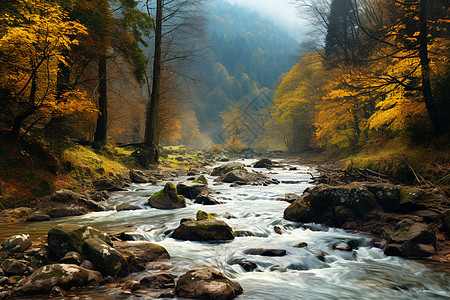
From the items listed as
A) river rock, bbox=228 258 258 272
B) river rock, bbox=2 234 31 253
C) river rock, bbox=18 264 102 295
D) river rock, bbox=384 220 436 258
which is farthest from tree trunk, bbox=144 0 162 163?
river rock, bbox=384 220 436 258

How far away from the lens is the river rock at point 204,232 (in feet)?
20.2

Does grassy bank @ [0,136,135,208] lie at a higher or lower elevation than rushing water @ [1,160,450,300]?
higher

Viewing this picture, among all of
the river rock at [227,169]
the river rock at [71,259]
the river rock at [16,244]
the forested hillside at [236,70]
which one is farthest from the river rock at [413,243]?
the forested hillside at [236,70]

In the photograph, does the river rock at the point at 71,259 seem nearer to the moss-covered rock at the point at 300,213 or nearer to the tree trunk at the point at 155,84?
the moss-covered rock at the point at 300,213

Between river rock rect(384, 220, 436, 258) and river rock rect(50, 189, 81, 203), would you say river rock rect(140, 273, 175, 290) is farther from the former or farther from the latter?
river rock rect(50, 189, 81, 203)

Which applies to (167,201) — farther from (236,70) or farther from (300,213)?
(236,70)

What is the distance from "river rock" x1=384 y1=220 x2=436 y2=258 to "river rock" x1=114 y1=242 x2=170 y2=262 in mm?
4226

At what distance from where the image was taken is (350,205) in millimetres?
7051

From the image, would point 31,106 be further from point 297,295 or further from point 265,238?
point 297,295

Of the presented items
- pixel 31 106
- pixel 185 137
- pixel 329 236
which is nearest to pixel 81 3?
pixel 31 106

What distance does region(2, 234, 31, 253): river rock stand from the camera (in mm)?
4438

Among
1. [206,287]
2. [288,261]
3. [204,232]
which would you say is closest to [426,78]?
[288,261]

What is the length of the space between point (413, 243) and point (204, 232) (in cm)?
404

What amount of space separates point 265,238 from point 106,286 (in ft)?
12.1
